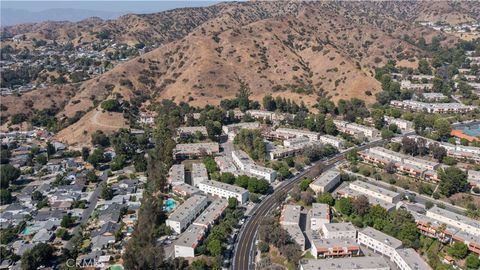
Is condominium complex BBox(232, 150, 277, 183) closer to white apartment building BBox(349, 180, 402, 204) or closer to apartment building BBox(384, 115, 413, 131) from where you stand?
white apartment building BBox(349, 180, 402, 204)

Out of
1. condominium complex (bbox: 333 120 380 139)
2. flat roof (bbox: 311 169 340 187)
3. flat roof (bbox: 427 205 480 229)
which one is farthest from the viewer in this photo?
condominium complex (bbox: 333 120 380 139)

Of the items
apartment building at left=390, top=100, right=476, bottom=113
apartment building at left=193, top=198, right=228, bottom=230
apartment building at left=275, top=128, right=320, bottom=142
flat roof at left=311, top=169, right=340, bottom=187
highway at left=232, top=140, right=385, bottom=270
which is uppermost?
apartment building at left=390, top=100, right=476, bottom=113

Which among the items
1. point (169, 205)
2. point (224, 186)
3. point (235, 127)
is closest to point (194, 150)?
point (235, 127)

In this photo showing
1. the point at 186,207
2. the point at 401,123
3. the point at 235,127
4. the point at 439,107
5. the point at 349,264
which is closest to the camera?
the point at 349,264

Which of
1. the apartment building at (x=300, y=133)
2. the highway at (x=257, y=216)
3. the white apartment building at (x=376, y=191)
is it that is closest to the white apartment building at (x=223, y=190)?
the highway at (x=257, y=216)

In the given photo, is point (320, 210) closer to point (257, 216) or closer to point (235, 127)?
point (257, 216)

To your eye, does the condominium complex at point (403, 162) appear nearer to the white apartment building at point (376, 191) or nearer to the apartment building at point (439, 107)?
the white apartment building at point (376, 191)

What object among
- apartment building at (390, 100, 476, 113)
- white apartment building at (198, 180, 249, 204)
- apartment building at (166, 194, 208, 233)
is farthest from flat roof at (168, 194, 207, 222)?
apartment building at (390, 100, 476, 113)
